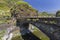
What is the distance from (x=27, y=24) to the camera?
235ft

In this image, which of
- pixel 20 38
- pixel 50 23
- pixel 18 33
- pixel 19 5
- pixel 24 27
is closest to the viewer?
pixel 50 23

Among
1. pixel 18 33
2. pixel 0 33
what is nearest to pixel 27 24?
pixel 18 33

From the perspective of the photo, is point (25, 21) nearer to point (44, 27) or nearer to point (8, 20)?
point (8, 20)

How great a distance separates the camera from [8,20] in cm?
6669

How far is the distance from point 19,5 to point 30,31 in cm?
1572

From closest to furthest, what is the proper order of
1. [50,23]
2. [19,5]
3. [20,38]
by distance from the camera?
[50,23], [20,38], [19,5]

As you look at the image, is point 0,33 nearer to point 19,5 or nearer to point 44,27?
point 44,27

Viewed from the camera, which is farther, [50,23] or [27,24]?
[27,24]

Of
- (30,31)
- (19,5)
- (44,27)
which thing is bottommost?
(30,31)

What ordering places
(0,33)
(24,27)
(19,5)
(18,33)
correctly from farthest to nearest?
(19,5) < (24,27) < (18,33) < (0,33)

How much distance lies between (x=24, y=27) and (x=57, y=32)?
67.3ft

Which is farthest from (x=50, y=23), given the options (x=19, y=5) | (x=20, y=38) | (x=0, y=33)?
(x=19, y=5)

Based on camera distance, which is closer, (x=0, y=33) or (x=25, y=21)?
(x=0, y=33)

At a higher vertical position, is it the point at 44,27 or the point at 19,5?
the point at 19,5
